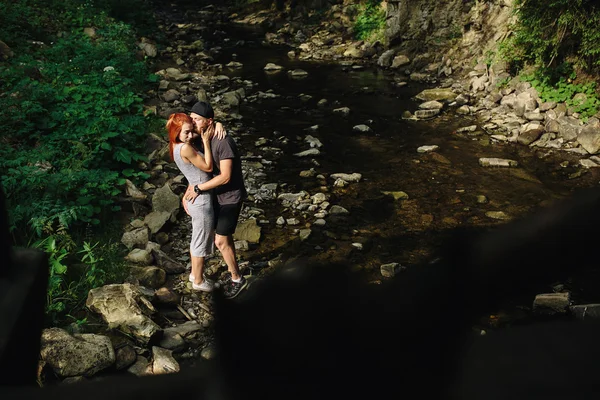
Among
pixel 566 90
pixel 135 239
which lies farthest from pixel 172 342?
pixel 566 90

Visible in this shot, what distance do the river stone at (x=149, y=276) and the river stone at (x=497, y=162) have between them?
6369 mm

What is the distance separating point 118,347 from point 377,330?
4.54 m

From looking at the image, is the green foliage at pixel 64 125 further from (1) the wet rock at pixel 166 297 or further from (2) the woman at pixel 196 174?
(2) the woman at pixel 196 174

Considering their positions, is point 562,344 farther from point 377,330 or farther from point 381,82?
point 381,82

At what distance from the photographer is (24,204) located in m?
5.92

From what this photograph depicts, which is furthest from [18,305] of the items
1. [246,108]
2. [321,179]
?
[246,108]

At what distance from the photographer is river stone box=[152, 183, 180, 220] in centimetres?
747

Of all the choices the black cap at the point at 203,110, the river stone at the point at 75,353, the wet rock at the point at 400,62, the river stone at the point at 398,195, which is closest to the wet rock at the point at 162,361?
Answer: the river stone at the point at 75,353

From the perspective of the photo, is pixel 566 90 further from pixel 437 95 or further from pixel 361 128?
pixel 361 128

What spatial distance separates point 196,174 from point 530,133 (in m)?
7.78

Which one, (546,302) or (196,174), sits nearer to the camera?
(546,302)

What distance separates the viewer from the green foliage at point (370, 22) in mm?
17875

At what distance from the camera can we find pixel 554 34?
1110 centimetres

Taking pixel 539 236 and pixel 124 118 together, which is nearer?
pixel 539 236
